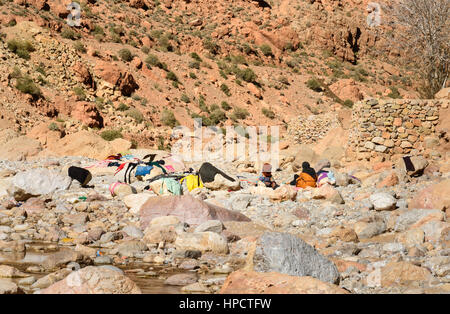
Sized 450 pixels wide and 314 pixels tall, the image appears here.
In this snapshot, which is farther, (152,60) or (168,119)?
(152,60)

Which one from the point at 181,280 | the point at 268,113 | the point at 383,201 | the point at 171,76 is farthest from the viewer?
the point at 268,113

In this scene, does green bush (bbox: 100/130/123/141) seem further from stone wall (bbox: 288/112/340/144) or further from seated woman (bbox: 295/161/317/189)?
seated woman (bbox: 295/161/317/189)

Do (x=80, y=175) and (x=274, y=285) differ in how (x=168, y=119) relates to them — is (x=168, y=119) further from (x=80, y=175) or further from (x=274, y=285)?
(x=274, y=285)

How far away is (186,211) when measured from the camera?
22.8 feet

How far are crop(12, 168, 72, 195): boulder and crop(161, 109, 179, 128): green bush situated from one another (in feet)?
45.5

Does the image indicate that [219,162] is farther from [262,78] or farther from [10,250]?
[262,78]

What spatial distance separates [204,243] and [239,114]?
21.8 m

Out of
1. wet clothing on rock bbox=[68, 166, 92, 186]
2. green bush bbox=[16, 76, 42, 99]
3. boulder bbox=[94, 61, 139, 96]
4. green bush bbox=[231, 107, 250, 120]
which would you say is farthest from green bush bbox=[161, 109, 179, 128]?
wet clothing on rock bbox=[68, 166, 92, 186]

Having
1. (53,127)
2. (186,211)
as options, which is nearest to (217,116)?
(53,127)

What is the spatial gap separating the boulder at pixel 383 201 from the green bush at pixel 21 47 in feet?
65.7

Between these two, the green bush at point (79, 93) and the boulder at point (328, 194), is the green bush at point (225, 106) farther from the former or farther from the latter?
the boulder at point (328, 194)

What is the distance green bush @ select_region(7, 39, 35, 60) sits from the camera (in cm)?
2180
